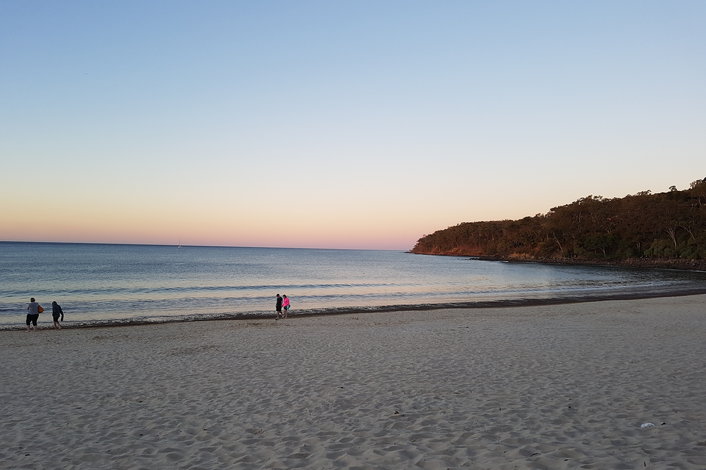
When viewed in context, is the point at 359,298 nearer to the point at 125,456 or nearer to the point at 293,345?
the point at 293,345

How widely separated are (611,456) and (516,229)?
16465 centimetres

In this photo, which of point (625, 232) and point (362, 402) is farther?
point (625, 232)

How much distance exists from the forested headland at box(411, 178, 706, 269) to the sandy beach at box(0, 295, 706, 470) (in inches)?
3088

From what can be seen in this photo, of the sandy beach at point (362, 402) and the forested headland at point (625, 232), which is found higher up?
the forested headland at point (625, 232)

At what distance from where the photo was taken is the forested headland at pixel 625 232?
277ft

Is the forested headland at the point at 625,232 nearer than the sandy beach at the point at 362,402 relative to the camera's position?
No

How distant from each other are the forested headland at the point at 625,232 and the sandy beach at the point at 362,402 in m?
78.4

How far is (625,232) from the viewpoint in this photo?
104 metres

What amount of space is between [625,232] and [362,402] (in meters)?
114

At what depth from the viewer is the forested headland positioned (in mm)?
84500

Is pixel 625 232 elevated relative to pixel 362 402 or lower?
elevated

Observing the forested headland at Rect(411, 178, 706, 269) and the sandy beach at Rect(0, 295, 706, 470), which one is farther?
the forested headland at Rect(411, 178, 706, 269)

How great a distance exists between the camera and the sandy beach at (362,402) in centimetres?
576

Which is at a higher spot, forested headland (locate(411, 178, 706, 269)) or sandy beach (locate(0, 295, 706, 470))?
forested headland (locate(411, 178, 706, 269))
